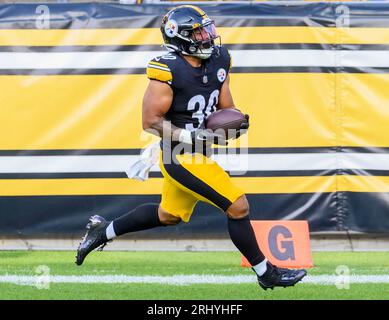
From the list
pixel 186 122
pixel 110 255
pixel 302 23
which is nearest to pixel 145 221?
pixel 186 122

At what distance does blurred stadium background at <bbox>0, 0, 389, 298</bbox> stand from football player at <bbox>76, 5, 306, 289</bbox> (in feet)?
5.91

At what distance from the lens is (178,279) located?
5.75 m

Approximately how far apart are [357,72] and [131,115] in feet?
5.74

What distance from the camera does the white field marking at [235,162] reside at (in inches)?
272

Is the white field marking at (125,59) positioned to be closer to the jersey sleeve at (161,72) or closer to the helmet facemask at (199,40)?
the helmet facemask at (199,40)

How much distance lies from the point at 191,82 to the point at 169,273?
5.03 feet

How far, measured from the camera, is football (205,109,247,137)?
5008 mm

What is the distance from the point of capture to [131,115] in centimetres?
698

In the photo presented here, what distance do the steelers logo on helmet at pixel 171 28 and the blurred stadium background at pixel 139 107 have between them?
1873 millimetres

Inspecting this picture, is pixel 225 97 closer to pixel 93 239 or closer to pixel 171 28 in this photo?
pixel 171 28

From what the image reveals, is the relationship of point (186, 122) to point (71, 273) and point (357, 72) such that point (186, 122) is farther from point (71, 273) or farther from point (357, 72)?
point (357, 72)

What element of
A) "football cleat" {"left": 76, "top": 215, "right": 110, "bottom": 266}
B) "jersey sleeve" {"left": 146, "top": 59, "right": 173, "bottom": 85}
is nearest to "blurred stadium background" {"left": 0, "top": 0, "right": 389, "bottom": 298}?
"football cleat" {"left": 76, "top": 215, "right": 110, "bottom": 266}

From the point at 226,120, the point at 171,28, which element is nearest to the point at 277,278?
the point at 226,120
